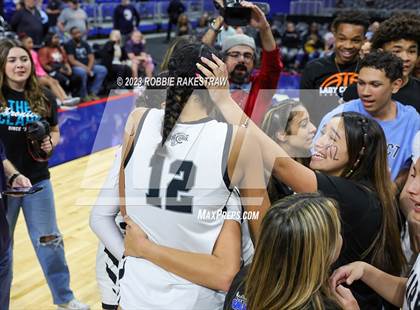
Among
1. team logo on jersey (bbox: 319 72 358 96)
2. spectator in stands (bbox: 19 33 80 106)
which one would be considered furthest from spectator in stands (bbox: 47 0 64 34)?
team logo on jersey (bbox: 319 72 358 96)

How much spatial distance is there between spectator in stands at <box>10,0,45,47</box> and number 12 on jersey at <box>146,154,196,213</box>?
25.8 ft

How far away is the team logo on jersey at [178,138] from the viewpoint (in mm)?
1534

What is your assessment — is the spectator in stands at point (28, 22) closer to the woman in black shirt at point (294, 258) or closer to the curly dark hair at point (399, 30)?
the curly dark hair at point (399, 30)

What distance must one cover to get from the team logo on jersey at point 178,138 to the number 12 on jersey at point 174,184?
57 millimetres

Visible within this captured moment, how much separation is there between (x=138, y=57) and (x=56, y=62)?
130 cm

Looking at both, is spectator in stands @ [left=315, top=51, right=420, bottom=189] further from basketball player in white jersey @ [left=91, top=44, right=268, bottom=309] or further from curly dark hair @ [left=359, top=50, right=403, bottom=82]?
basketball player in white jersey @ [left=91, top=44, right=268, bottom=309]

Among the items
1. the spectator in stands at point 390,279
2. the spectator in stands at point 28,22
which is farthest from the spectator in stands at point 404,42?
the spectator in stands at point 28,22

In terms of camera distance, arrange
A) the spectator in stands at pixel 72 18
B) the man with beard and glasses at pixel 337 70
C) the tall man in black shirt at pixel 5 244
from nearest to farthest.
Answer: the tall man in black shirt at pixel 5 244 < the man with beard and glasses at pixel 337 70 < the spectator in stands at pixel 72 18

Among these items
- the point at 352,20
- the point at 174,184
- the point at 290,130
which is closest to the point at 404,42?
the point at 352,20

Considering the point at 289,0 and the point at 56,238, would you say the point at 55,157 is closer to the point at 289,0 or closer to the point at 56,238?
the point at 56,238

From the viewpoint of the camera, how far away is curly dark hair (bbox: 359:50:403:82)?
2588 millimetres

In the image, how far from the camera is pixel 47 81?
7.45 meters

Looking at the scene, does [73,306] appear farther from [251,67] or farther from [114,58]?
[114,58]
